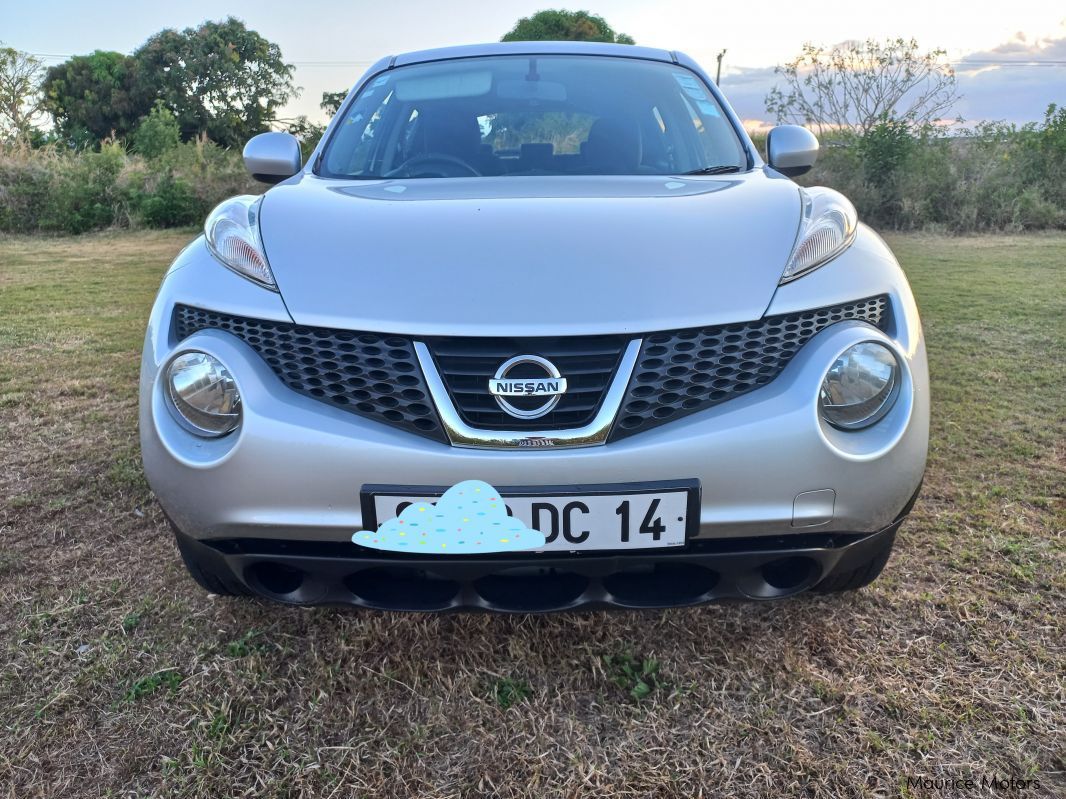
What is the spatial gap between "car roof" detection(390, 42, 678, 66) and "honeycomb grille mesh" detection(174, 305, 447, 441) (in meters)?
1.70

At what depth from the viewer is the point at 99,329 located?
18.3ft

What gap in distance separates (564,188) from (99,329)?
4.82m

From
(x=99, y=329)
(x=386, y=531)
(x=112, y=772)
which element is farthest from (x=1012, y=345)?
(x=99, y=329)

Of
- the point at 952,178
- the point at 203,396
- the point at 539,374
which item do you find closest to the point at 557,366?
the point at 539,374

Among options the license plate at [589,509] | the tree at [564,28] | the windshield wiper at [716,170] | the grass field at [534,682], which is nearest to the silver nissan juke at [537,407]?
the license plate at [589,509]

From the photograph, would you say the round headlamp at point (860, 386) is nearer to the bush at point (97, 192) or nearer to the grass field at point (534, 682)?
the grass field at point (534, 682)

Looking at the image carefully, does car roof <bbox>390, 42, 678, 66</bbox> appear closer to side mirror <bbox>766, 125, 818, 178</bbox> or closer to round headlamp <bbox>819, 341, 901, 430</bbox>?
side mirror <bbox>766, 125, 818, 178</bbox>

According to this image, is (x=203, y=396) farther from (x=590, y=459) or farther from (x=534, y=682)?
(x=534, y=682)

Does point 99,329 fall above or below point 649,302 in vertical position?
below

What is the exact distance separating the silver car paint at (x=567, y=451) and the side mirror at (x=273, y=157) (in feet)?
3.27

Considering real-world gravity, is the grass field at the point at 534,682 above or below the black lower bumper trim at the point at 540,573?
below

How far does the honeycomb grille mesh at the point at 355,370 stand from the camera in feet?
4.84

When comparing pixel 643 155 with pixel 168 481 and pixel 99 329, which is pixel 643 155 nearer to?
pixel 168 481

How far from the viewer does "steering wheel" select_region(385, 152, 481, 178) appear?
2324mm
